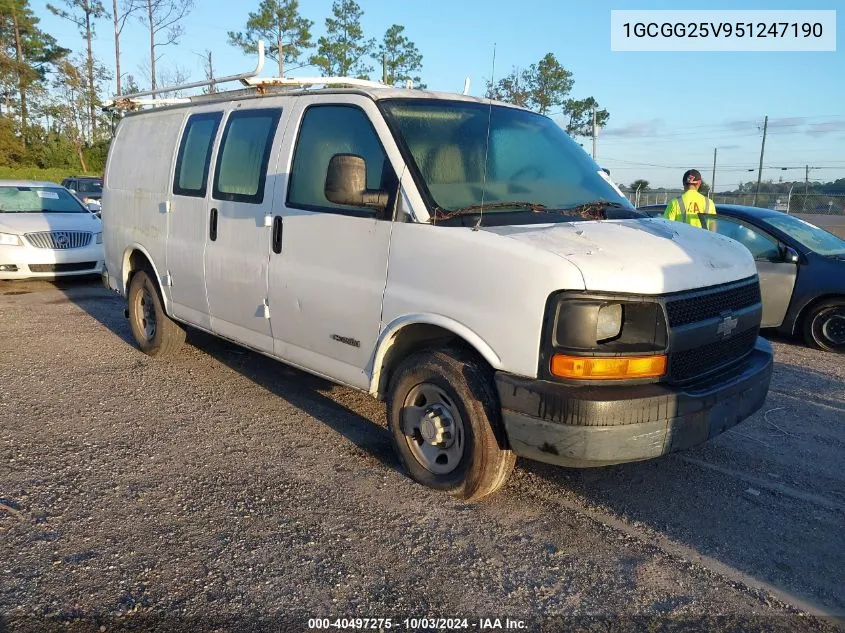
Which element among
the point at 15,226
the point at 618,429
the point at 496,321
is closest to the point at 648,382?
the point at 618,429

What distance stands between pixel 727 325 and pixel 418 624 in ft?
7.03

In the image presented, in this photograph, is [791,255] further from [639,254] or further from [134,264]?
[134,264]

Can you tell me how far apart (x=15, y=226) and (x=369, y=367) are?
28.8 ft

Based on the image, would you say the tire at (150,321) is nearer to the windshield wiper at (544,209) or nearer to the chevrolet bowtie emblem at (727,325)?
the windshield wiper at (544,209)

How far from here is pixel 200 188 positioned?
5328 mm

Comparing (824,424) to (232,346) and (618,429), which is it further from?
(232,346)

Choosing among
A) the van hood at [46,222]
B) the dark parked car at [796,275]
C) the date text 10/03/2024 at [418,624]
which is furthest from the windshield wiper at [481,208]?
the van hood at [46,222]

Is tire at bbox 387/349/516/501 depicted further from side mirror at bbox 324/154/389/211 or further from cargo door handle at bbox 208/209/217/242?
cargo door handle at bbox 208/209/217/242

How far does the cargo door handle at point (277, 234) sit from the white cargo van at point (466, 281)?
1 cm

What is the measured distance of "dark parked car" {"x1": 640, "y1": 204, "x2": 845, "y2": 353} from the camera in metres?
7.15

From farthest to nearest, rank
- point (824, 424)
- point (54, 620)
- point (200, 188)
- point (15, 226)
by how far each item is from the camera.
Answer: point (15, 226), point (200, 188), point (824, 424), point (54, 620)

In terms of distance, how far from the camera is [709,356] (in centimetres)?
352

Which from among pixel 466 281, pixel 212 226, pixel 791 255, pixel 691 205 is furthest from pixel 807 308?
pixel 212 226

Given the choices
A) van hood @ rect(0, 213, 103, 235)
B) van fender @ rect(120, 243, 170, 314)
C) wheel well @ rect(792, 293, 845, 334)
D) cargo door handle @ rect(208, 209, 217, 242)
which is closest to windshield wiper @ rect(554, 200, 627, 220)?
cargo door handle @ rect(208, 209, 217, 242)
